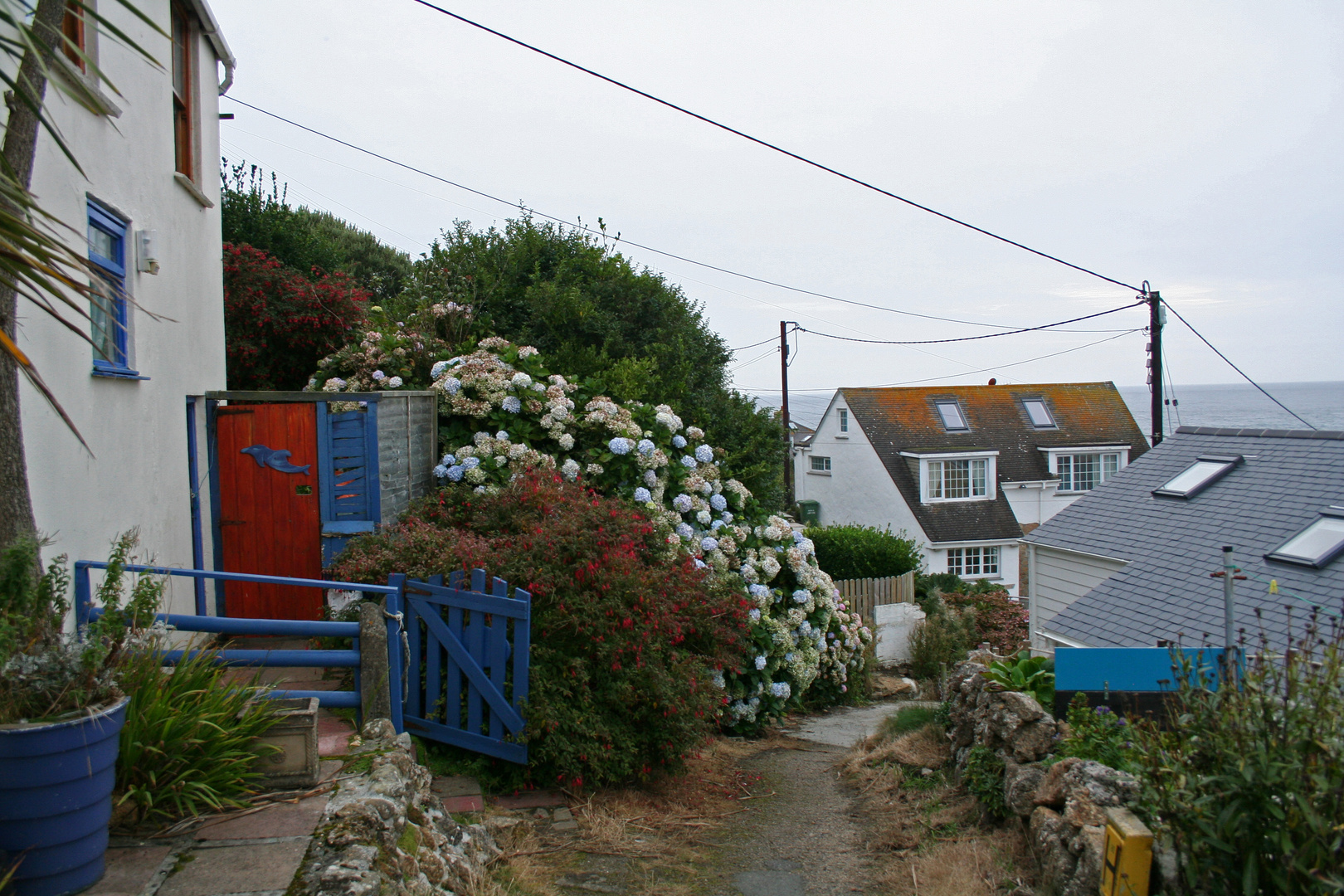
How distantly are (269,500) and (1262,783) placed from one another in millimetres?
6943

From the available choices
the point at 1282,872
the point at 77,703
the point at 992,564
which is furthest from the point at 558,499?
the point at 992,564

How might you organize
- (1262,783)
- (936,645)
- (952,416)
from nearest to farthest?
(1262,783) < (936,645) < (952,416)

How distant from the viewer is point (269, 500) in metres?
7.27

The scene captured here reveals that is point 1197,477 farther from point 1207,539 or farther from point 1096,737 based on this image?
point 1096,737

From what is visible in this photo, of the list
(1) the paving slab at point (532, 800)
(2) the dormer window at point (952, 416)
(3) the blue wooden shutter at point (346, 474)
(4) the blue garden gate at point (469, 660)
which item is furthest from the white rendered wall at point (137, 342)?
(2) the dormer window at point (952, 416)

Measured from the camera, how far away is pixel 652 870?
514cm

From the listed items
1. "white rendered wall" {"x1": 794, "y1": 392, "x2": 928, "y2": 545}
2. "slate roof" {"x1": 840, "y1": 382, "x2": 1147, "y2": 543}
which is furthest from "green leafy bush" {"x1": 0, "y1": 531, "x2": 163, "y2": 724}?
"slate roof" {"x1": 840, "y1": 382, "x2": 1147, "y2": 543}

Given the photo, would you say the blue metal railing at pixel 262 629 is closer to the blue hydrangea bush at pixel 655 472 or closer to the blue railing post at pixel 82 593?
the blue railing post at pixel 82 593

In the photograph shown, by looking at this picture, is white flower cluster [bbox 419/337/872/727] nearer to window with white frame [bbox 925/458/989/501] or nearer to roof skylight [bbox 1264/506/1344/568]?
roof skylight [bbox 1264/506/1344/568]

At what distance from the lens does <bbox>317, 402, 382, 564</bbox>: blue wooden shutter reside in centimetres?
714

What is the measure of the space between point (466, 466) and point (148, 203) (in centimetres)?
333

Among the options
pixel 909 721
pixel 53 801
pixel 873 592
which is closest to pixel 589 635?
pixel 53 801

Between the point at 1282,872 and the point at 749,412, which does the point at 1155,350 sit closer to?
the point at 749,412

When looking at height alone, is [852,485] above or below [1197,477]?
below
